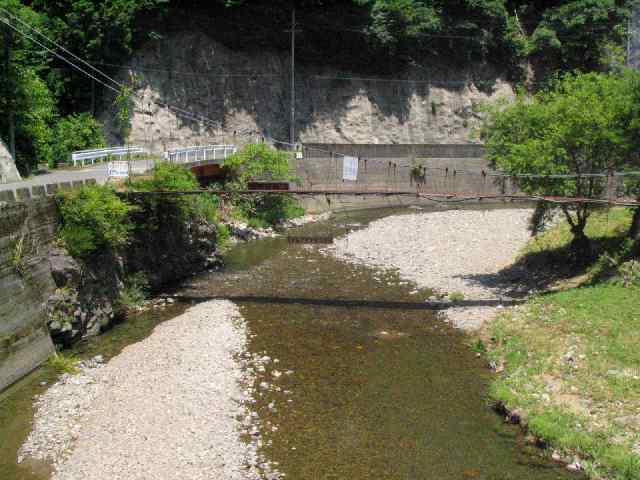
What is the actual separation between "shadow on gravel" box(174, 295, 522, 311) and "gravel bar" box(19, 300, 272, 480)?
510cm

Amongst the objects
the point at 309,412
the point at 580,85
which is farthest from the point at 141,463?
the point at 580,85

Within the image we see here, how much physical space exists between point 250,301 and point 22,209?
10722 mm

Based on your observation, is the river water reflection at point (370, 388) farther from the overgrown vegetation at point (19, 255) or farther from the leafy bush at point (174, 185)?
the overgrown vegetation at point (19, 255)

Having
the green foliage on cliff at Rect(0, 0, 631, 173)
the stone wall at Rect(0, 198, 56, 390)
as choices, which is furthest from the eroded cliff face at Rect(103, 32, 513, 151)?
the stone wall at Rect(0, 198, 56, 390)

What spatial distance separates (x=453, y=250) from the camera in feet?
123

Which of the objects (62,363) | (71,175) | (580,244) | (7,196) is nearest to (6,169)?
(71,175)

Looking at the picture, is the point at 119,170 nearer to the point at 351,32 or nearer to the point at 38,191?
the point at 38,191

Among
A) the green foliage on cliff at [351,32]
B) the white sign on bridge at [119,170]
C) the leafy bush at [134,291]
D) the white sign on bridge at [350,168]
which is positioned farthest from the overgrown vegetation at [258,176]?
the leafy bush at [134,291]

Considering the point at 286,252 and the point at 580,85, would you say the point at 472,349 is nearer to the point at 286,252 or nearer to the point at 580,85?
the point at 580,85

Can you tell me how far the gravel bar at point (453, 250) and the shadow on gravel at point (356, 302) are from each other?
0.16m

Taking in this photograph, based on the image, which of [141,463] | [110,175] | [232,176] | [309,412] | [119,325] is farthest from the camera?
[232,176]

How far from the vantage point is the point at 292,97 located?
203 ft

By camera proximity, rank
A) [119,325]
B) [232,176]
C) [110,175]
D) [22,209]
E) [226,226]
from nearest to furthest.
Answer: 1. [22,209]
2. [119,325]
3. [110,175]
4. [226,226]
5. [232,176]

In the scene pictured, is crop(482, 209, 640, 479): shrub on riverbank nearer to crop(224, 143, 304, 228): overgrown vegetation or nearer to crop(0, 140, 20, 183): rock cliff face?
crop(0, 140, 20, 183): rock cliff face
